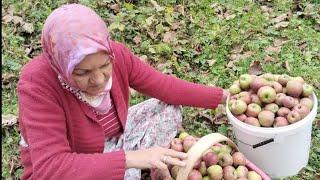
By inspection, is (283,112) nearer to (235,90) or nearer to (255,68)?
(235,90)

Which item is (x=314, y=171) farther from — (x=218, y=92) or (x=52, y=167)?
(x=52, y=167)

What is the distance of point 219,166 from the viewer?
2746mm

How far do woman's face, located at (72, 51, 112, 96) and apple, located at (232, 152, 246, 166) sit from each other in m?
0.83

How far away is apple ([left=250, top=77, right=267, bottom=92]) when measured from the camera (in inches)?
112

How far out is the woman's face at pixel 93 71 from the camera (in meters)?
2.25

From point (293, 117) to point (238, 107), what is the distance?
28 cm

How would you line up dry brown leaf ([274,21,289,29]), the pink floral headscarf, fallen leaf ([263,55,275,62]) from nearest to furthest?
the pink floral headscarf → fallen leaf ([263,55,275,62]) → dry brown leaf ([274,21,289,29])

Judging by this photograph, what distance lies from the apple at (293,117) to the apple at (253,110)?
160 millimetres

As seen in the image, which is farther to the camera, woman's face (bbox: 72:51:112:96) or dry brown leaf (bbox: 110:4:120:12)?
dry brown leaf (bbox: 110:4:120:12)

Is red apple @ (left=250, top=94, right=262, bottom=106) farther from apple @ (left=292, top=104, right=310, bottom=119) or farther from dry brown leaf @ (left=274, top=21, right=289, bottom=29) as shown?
dry brown leaf @ (left=274, top=21, right=289, bottom=29)

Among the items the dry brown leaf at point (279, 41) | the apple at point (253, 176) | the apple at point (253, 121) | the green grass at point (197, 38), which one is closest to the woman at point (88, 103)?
the apple at point (253, 121)

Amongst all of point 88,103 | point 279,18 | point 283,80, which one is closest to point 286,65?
point 279,18

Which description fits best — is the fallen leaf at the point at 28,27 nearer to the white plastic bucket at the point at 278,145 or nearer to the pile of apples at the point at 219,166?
the pile of apples at the point at 219,166

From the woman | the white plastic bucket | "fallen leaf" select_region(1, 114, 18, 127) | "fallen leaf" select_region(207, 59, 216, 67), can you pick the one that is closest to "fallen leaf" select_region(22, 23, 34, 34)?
"fallen leaf" select_region(1, 114, 18, 127)
